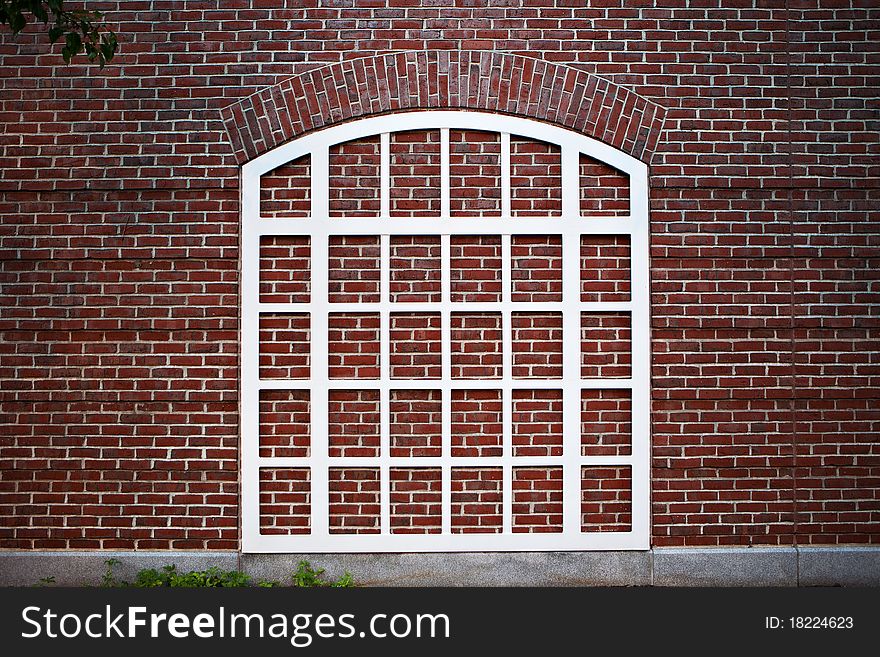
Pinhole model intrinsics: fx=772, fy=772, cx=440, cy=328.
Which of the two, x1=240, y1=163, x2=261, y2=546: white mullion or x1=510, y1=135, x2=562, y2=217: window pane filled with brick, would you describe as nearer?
x1=240, y1=163, x2=261, y2=546: white mullion

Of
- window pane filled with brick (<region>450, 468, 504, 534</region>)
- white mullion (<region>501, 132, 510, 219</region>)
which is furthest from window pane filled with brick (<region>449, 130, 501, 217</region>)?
window pane filled with brick (<region>450, 468, 504, 534</region>)

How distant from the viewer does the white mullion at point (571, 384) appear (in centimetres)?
562

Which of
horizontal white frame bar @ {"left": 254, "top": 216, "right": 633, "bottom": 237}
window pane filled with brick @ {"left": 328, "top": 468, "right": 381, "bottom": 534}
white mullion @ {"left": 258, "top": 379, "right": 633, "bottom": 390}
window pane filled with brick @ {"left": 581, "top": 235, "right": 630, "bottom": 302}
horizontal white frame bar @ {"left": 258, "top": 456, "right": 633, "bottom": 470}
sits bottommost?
window pane filled with brick @ {"left": 328, "top": 468, "right": 381, "bottom": 534}

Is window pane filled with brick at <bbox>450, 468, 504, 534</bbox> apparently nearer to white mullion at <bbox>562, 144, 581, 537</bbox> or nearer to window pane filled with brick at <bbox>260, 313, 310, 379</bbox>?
white mullion at <bbox>562, 144, 581, 537</bbox>

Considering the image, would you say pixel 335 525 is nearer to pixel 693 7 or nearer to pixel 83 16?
pixel 83 16

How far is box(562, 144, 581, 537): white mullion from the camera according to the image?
18.5 ft

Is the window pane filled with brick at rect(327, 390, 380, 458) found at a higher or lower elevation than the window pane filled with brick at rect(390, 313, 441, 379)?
lower

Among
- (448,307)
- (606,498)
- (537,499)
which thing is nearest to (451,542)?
(537,499)

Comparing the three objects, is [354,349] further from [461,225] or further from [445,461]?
[461,225]

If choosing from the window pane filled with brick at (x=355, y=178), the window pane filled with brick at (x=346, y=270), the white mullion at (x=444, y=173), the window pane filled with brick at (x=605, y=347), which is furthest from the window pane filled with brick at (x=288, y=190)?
the window pane filled with brick at (x=605, y=347)

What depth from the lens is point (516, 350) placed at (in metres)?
5.65

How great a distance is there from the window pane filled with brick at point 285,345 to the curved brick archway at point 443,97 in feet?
3.96

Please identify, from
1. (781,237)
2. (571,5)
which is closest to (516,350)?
(781,237)

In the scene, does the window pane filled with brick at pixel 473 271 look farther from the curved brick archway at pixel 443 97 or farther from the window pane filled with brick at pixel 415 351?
the curved brick archway at pixel 443 97
